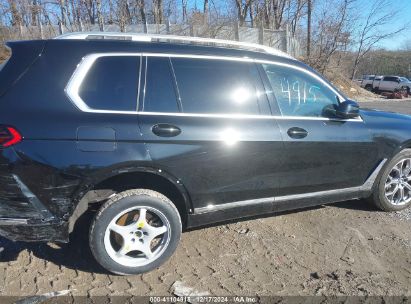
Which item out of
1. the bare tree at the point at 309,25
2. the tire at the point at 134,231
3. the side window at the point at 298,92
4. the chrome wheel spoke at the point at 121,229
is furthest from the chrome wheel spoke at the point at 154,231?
the bare tree at the point at 309,25

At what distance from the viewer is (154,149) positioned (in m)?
2.94

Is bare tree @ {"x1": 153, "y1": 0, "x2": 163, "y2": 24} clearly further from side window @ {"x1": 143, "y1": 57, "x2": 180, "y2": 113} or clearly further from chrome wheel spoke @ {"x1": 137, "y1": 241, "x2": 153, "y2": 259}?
chrome wheel spoke @ {"x1": 137, "y1": 241, "x2": 153, "y2": 259}

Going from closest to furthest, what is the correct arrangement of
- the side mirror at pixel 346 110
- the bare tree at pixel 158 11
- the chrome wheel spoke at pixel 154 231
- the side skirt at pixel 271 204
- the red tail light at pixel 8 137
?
the red tail light at pixel 8 137 < the chrome wheel spoke at pixel 154 231 < the side skirt at pixel 271 204 < the side mirror at pixel 346 110 < the bare tree at pixel 158 11

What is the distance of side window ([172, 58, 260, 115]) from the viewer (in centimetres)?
320

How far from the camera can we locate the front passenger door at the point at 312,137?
3553mm

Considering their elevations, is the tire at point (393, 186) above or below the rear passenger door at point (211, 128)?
below

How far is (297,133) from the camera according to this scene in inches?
140

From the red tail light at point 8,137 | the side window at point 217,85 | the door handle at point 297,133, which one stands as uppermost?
the side window at point 217,85

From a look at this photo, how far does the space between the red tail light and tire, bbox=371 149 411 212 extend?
3665 millimetres

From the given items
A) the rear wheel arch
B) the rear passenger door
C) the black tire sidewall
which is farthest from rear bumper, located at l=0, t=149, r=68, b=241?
the black tire sidewall

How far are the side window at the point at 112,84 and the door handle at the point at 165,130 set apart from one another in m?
0.23

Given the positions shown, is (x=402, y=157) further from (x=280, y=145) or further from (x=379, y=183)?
(x=280, y=145)

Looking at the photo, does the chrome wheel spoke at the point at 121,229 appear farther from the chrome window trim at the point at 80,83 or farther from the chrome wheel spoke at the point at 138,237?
the chrome window trim at the point at 80,83

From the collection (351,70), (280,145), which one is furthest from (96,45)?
(351,70)
